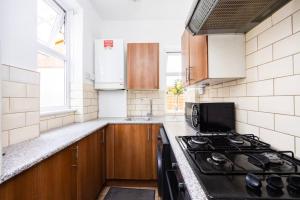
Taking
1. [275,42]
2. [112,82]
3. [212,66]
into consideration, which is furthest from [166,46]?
[275,42]

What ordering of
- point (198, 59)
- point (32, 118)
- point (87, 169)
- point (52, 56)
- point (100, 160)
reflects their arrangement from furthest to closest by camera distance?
point (100, 160), point (52, 56), point (87, 169), point (198, 59), point (32, 118)

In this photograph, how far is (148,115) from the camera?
3250mm

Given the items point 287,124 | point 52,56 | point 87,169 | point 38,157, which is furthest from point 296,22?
point 52,56

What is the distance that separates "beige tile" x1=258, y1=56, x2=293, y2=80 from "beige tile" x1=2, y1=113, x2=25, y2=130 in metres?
1.69

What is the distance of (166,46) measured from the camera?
11.0 feet

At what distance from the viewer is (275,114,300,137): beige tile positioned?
1030 mm

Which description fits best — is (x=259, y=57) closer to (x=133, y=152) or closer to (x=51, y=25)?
(x=133, y=152)

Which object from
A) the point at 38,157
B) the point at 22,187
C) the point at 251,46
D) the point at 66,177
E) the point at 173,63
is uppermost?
the point at 173,63

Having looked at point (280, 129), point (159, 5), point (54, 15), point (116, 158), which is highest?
point (159, 5)

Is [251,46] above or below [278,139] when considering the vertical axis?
above

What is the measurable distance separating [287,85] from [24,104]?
67.1 inches

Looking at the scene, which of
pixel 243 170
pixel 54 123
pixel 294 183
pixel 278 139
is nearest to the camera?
pixel 294 183

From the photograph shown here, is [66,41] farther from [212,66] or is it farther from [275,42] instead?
[275,42]

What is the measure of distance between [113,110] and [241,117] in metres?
2.10
